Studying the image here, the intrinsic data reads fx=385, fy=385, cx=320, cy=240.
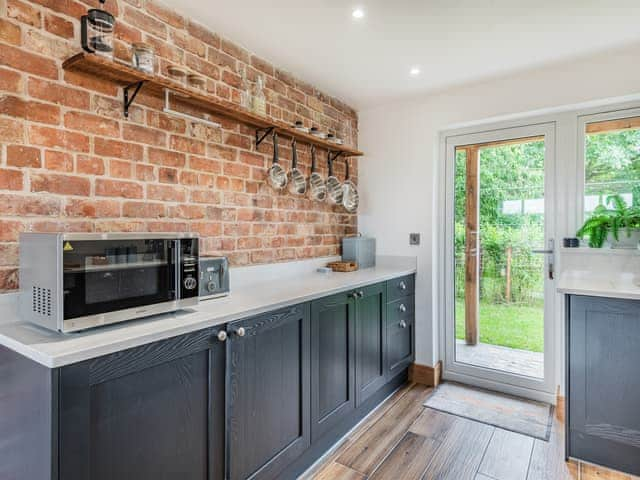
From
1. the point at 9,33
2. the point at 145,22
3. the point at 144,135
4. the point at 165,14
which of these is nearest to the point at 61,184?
the point at 144,135

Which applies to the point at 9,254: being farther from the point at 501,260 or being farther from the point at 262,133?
the point at 501,260

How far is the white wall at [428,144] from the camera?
245 centimetres

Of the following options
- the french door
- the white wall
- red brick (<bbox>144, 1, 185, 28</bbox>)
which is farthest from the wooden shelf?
the french door

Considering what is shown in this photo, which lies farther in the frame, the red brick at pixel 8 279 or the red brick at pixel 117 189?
the red brick at pixel 117 189

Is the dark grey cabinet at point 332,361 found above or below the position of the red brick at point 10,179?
below

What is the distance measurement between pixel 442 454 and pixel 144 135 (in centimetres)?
222

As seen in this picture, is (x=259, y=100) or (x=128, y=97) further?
(x=259, y=100)

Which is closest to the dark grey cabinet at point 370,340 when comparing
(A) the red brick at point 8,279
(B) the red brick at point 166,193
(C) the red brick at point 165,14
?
(B) the red brick at point 166,193

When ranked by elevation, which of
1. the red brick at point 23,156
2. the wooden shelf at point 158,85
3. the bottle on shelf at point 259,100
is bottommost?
the red brick at point 23,156

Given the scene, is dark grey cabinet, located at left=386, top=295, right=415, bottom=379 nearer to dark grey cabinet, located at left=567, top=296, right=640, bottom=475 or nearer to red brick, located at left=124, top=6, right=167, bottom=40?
dark grey cabinet, located at left=567, top=296, right=640, bottom=475

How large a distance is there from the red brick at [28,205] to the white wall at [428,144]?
7.36ft

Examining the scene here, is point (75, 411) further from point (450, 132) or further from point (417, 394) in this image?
point (450, 132)

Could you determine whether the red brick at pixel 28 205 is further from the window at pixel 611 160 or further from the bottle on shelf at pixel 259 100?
the window at pixel 611 160

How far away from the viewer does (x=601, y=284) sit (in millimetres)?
2146
